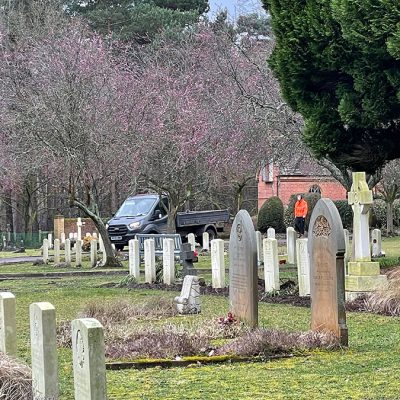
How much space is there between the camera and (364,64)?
16.1 m

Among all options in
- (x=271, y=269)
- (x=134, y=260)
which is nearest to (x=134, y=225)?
(x=134, y=260)

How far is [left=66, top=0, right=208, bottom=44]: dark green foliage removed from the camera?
49.9 m

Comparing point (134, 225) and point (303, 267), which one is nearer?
point (303, 267)

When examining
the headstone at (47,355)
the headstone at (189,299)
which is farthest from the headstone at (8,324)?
the headstone at (189,299)

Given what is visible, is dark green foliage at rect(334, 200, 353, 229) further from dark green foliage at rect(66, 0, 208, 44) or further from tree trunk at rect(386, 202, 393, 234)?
dark green foliage at rect(66, 0, 208, 44)

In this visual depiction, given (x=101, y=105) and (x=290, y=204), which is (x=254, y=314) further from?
(x=290, y=204)

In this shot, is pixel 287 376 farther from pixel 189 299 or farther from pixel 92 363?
pixel 189 299

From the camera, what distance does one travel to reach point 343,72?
16.8m

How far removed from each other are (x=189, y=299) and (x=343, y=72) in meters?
5.24

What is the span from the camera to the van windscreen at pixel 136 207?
1476 inches

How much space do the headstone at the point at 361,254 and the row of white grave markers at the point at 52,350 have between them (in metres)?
8.29

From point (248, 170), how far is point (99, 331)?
3255 cm

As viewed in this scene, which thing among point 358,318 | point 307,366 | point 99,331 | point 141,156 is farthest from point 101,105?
point 99,331

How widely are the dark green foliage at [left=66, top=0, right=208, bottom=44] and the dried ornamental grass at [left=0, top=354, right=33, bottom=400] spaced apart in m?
41.2
